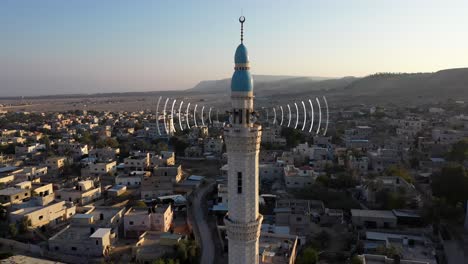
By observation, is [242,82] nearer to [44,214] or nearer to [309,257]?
[309,257]

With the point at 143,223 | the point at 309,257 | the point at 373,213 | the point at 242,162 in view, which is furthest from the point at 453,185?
the point at 242,162

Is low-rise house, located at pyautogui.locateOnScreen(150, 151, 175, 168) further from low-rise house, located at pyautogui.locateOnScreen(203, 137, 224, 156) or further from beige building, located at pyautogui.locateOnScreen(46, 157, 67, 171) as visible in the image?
beige building, located at pyautogui.locateOnScreen(46, 157, 67, 171)

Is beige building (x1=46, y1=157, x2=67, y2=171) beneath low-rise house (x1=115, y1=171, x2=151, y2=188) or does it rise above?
above

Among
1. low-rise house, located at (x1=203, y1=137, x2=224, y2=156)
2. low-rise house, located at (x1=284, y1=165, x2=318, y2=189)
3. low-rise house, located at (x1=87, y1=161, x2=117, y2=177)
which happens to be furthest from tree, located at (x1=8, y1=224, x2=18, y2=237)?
low-rise house, located at (x1=203, y1=137, x2=224, y2=156)

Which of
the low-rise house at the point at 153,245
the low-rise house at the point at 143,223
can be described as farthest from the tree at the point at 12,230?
the low-rise house at the point at 153,245

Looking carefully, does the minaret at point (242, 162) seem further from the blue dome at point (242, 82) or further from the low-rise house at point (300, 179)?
the low-rise house at point (300, 179)
